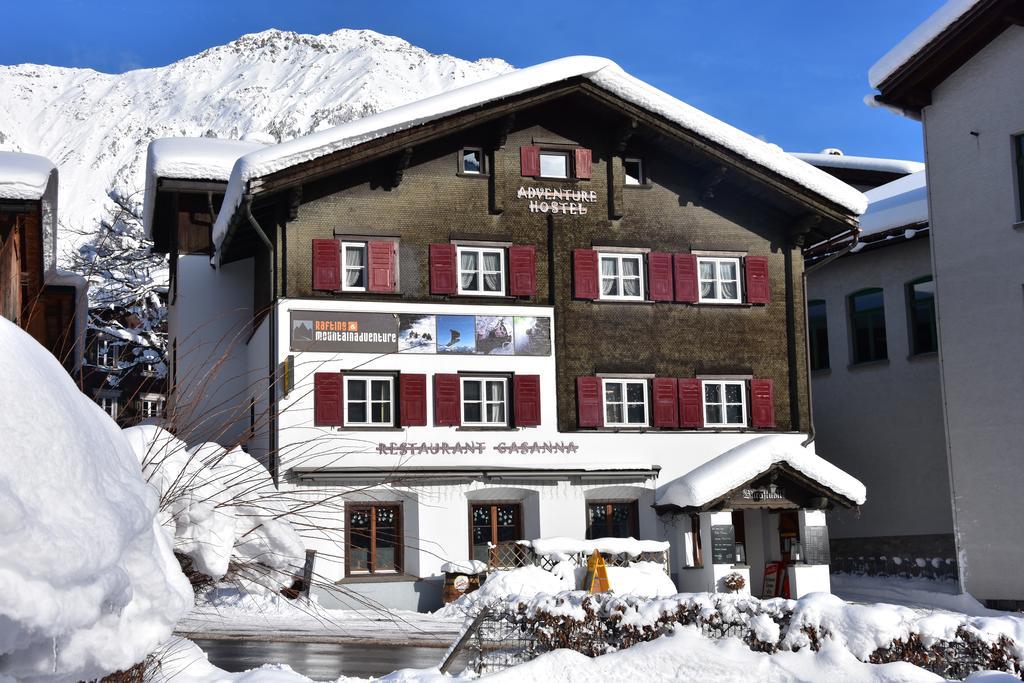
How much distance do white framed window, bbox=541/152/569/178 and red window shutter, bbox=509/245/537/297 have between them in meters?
1.80

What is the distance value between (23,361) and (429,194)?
21.6 meters

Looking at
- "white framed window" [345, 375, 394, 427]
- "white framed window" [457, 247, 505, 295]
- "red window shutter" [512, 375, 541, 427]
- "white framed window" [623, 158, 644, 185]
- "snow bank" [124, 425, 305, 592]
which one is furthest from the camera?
"white framed window" [623, 158, 644, 185]

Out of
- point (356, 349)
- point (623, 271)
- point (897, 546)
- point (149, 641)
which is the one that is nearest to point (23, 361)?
point (149, 641)

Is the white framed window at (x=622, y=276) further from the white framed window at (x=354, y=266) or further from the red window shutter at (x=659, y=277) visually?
the white framed window at (x=354, y=266)

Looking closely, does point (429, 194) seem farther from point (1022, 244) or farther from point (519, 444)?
point (1022, 244)

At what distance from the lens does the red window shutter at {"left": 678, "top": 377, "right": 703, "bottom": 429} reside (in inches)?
1011

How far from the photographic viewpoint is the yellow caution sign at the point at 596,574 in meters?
20.8

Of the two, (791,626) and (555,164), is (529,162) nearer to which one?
(555,164)

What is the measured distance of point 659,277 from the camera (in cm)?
2602

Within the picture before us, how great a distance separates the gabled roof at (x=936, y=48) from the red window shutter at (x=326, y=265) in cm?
1052

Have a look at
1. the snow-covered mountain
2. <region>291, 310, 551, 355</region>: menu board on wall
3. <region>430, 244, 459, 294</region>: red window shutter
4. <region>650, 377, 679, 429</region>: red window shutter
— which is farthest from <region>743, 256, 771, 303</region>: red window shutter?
the snow-covered mountain

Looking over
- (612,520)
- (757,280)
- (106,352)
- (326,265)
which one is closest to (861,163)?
(757,280)

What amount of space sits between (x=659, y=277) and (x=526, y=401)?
3.87 metres

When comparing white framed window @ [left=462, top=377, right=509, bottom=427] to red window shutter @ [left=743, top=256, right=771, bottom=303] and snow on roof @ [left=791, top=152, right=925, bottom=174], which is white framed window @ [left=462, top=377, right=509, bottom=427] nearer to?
red window shutter @ [left=743, top=256, right=771, bottom=303]
